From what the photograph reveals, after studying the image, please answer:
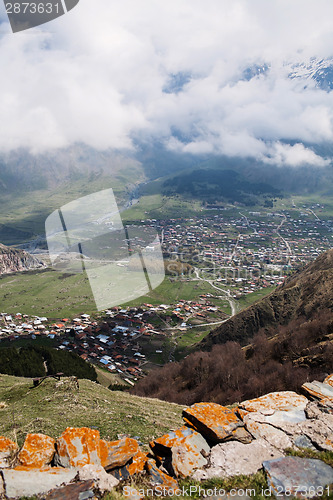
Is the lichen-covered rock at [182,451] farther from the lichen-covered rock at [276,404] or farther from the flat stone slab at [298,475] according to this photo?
the lichen-covered rock at [276,404]

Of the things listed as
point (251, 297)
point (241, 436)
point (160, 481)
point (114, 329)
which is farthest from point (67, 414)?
point (251, 297)

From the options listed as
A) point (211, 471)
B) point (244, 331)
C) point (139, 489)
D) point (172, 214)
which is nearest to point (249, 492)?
point (211, 471)

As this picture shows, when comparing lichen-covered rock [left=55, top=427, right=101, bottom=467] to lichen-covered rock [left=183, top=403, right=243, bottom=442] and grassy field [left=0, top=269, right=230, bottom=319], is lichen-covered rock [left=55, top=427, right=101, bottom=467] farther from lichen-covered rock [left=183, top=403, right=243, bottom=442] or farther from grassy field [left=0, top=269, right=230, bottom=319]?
grassy field [left=0, top=269, right=230, bottom=319]

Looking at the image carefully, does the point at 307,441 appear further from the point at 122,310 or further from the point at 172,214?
the point at 172,214

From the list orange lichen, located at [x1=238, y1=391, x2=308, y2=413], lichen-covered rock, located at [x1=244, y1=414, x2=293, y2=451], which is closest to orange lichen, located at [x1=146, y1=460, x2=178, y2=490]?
lichen-covered rock, located at [x1=244, y1=414, x2=293, y2=451]

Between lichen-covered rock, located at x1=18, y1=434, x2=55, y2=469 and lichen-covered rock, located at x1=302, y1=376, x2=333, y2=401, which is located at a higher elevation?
lichen-covered rock, located at x1=18, y1=434, x2=55, y2=469
